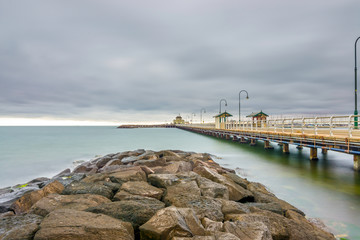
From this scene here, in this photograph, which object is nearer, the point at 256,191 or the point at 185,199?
the point at 185,199

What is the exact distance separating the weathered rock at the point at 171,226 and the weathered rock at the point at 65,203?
1.74m

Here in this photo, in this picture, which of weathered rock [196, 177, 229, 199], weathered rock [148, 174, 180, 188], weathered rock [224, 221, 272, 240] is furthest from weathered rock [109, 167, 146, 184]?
weathered rock [224, 221, 272, 240]

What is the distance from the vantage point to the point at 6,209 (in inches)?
198

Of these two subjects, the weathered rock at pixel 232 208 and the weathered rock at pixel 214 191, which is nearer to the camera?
the weathered rock at pixel 232 208

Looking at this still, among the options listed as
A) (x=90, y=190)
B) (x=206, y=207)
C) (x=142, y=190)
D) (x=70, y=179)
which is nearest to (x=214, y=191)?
(x=206, y=207)

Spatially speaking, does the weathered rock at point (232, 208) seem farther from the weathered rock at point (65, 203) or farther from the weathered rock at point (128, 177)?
A: the weathered rock at point (128, 177)

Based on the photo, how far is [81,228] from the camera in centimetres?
287

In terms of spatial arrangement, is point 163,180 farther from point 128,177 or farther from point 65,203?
point 65,203

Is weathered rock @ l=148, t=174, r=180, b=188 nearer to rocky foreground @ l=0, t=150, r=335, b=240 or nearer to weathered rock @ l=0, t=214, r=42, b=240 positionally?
rocky foreground @ l=0, t=150, r=335, b=240

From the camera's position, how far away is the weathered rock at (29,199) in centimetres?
491

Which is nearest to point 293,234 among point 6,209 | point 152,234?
point 152,234

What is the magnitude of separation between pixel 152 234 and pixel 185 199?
5.00 ft

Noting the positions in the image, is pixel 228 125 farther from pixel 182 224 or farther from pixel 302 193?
pixel 182 224

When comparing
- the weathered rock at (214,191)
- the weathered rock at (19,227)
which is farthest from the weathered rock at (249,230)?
the weathered rock at (19,227)
